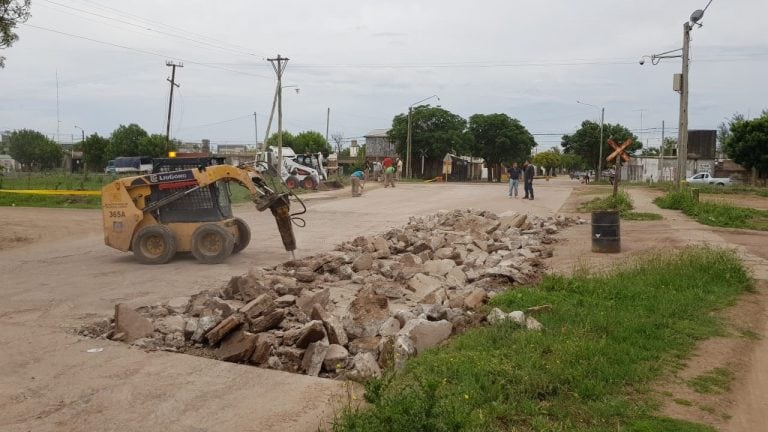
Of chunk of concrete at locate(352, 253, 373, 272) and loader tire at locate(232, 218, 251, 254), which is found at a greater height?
loader tire at locate(232, 218, 251, 254)

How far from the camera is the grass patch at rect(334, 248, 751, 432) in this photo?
4586 mm

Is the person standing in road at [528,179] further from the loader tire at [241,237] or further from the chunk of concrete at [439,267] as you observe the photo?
the loader tire at [241,237]

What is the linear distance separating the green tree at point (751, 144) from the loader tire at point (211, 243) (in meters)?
42.5

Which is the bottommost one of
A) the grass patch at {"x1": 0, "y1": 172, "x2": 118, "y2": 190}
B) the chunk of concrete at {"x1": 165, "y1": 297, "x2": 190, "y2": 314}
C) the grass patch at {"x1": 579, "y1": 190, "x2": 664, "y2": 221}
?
the chunk of concrete at {"x1": 165, "y1": 297, "x2": 190, "y2": 314}

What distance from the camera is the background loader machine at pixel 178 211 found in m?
13.1

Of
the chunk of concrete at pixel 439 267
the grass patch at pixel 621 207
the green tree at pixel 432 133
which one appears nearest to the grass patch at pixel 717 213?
the grass patch at pixel 621 207

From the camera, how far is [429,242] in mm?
15531

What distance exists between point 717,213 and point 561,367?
17302mm

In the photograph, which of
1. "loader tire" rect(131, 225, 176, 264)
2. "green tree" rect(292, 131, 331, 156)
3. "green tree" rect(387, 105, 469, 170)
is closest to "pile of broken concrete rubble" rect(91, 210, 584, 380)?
"loader tire" rect(131, 225, 176, 264)

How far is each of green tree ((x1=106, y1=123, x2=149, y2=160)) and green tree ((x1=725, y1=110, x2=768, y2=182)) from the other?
179 feet

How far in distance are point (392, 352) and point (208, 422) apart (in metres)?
1.99

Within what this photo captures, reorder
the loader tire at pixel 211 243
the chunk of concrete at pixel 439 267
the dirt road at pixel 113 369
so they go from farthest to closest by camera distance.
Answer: the loader tire at pixel 211 243 < the chunk of concrete at pixel 439 267 < the dirt road at pixel 113 369

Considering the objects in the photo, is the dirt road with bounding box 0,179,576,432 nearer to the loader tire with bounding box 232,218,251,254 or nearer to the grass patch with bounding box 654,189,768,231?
the loader tire with bounding box 232,218,251,254

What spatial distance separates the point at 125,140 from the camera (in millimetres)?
71000
